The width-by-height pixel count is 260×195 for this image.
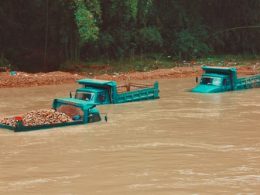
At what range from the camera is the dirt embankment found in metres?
31.4

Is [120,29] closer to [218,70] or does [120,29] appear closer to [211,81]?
[218,70]

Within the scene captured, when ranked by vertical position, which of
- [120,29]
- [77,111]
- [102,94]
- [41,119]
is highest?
[120,29]

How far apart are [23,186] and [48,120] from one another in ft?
21.1

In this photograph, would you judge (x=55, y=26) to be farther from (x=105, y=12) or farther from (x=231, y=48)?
(x=231, y=48)

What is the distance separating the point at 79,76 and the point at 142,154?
20233 mm

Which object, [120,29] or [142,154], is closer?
[142,154]

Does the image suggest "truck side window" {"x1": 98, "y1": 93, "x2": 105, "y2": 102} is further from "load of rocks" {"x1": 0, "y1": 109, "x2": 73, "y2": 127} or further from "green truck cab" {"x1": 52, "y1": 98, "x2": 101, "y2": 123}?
"load of rocks" {"x1": 0, "y1": 109, "x2": 73, "y2": 127}

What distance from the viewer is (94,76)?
35.0 meters

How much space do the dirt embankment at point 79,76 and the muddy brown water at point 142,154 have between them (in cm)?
867

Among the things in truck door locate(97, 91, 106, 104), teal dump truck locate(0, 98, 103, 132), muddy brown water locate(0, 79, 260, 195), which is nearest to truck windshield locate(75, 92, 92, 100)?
truck door locate(97, 91, 106, 104)

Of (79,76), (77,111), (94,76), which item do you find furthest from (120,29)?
(77,111)

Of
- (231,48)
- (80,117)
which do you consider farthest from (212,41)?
(80,117)

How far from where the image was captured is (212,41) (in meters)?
46.9

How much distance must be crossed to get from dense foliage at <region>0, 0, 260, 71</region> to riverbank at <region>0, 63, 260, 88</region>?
2850 millimetres
